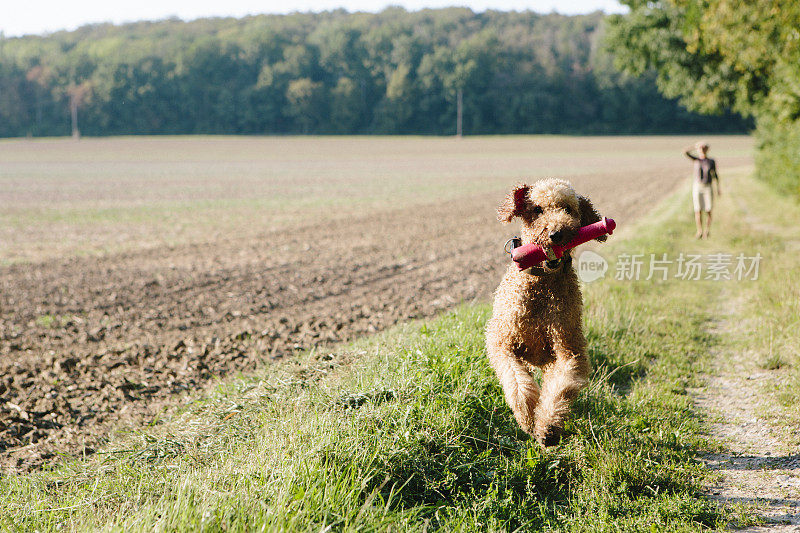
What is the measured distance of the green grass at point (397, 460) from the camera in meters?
3.08

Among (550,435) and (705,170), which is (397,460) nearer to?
(550,435)

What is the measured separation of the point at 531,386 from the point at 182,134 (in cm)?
8708

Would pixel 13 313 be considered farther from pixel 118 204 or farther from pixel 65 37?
pixel 65 37

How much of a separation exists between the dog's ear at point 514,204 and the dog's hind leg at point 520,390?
0.87 metres

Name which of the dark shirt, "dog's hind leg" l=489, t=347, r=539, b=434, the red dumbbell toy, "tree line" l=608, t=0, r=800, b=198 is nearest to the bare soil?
"dog's hind leg" l=489, t=347, r=539, b=434

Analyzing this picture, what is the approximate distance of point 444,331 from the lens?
225 inches

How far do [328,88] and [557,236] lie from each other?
90622 mm

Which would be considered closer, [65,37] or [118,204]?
[118,204]

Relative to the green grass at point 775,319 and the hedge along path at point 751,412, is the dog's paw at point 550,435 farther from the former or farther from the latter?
the green grass at point 775,319

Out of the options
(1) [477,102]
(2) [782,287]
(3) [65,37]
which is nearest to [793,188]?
(2) [782,287]

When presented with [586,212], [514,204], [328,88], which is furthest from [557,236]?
[328,88]

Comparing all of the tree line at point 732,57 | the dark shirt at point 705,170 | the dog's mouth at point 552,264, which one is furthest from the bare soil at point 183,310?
the tree line at point 732,57

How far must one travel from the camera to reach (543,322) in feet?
12.5

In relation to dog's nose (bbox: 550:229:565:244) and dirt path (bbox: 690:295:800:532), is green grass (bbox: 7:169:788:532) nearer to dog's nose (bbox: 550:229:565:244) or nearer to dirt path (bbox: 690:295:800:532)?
dirt path (bbox: 690:295:800:532)
